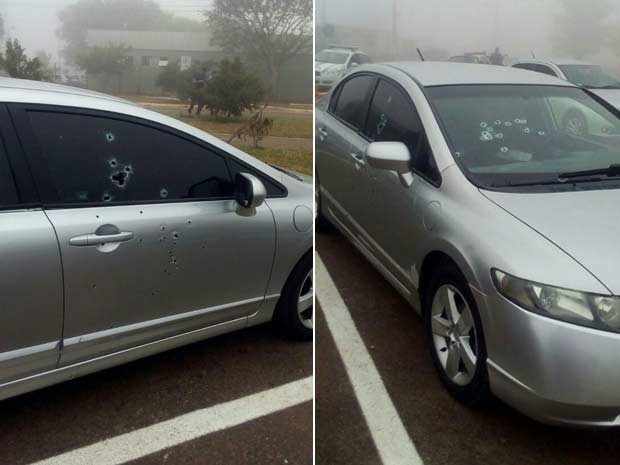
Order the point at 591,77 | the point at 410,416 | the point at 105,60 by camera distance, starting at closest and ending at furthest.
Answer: the point at 105,60
the point at 410,416
the point at 591,77

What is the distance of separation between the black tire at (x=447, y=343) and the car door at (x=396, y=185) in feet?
0.30

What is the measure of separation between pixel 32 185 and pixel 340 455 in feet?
2.77

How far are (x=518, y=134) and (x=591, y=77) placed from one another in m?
0.55

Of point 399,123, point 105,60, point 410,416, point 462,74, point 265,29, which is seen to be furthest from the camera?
point 399,123

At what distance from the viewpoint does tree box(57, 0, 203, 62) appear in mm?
1090

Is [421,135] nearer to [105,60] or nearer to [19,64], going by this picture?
[105,60]

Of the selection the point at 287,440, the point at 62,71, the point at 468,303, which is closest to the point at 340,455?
the point at 287,440

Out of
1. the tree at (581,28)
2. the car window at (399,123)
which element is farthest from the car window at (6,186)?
the tree at (581,28)

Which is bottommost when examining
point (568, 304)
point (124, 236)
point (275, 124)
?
point (568, 304)

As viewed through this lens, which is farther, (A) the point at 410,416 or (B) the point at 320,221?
(A) the point at 410,416

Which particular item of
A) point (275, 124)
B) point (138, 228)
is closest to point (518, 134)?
point (275, 124)

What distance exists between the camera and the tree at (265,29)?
3.15 feet

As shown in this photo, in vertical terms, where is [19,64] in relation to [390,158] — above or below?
above

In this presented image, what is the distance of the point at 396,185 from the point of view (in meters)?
1.46
